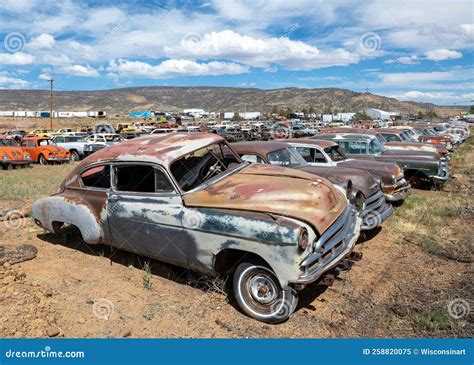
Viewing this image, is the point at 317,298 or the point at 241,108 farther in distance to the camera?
the point at 241,108

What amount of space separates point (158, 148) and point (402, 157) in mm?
8260

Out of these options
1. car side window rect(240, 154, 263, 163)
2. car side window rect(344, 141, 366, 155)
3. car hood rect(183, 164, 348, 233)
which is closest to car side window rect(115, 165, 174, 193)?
car hood rect(183, 164, 348, 233)

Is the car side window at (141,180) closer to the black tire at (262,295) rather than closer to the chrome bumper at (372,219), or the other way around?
the black tire at (262,295)

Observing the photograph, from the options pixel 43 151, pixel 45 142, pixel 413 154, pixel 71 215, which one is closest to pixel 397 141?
pixel 413 154

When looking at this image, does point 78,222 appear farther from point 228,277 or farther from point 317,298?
point 317,298

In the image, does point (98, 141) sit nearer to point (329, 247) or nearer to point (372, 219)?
point (372, 219)

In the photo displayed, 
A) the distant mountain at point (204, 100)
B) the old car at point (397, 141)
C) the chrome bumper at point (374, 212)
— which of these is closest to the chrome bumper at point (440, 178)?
the old car at point (397, 141)

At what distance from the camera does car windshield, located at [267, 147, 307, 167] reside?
720cm

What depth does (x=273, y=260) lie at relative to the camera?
3.68 meters

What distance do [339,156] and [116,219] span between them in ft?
19.1

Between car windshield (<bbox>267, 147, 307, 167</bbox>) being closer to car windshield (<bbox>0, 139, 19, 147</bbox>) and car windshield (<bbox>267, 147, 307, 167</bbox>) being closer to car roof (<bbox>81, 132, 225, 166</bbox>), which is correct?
car roof (<bbox>81, 132, 225, 166</bbox>)

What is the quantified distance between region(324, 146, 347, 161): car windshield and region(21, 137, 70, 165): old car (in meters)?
14.6

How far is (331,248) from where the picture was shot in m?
4.02

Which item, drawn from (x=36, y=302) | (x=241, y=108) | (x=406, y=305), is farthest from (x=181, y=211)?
(x=241, y=108)
